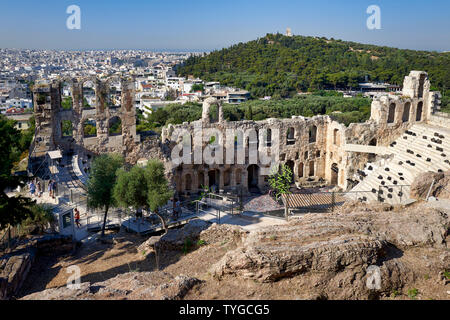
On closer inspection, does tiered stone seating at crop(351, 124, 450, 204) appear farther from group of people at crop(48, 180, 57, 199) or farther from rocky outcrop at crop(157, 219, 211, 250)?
group of people at crop(48, 180, 57, 199)

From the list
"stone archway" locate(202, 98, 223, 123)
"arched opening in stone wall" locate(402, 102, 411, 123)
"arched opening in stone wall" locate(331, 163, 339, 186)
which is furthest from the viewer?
"arched opening in stone wall" locate(331, 163, 339, 186)

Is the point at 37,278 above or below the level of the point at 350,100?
below

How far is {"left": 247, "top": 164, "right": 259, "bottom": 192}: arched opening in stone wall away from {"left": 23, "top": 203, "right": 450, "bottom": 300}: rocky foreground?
18686 mm

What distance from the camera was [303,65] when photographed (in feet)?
341

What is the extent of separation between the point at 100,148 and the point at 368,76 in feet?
276

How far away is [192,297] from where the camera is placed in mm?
8570

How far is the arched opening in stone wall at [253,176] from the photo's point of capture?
3012cm

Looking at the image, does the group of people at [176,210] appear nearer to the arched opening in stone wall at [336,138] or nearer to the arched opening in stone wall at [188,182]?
the arched opening in stone wall at [188,182]

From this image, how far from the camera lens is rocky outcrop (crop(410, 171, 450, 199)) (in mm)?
18156

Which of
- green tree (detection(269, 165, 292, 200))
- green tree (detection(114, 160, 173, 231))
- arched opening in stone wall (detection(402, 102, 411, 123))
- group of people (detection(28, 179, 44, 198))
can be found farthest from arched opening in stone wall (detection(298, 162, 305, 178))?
group of people (detection(28, 179, 44, 198))

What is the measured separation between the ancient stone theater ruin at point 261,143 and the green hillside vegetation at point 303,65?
47.7 m

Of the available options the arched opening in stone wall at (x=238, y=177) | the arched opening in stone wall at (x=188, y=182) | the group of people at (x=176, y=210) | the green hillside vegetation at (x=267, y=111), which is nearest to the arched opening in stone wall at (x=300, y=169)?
the arched opening in stone wall at (x=238, y=177)
